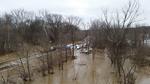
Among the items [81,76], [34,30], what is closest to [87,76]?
[81,76]

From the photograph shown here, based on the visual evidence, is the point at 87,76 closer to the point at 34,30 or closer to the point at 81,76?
the point at 81,76

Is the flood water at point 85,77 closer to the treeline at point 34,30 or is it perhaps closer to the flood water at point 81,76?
the flood water at point 81,76

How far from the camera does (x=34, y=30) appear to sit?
2327 inches

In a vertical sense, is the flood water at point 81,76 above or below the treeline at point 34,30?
below

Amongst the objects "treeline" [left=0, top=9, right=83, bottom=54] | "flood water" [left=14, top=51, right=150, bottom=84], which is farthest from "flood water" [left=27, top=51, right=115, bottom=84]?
"treeline" [left=0, top=9, right=83, bottom=54]

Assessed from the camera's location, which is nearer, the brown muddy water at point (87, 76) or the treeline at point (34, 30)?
the brown muddy water at point (87, 76)

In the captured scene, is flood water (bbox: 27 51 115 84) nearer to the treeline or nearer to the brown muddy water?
the brown muddy water

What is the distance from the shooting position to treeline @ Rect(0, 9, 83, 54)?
147 ft

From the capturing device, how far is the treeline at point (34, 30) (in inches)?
1769

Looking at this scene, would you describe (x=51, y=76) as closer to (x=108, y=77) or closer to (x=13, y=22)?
(x=108, y=77)

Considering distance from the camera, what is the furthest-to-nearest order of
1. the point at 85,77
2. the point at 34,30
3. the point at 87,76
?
the point at 34,30 → the point at 87,76 → the point at 85,77

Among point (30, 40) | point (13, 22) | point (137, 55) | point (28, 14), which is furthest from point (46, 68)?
point (28, 14)

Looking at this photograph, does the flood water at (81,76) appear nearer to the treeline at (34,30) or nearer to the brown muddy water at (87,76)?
the brown muddy water at (87,76)

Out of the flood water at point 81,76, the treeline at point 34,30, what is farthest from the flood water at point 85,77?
the treeline at point 34,30
